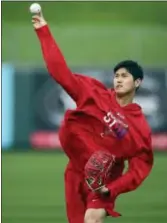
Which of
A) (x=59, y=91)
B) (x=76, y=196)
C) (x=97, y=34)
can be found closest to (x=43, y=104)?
(x=59, y=91)

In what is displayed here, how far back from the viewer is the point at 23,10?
500 inches

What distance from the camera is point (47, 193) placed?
300 inches

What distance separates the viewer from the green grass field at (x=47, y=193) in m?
6.34

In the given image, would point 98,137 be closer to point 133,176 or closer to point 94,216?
point 133,176

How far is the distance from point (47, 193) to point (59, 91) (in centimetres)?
274

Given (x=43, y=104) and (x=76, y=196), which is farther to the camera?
(x=43, y=104)

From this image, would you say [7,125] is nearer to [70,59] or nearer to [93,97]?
[70,59]

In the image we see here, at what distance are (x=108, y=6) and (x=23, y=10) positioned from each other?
4.71ft

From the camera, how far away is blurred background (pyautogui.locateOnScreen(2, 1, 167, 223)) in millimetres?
7129

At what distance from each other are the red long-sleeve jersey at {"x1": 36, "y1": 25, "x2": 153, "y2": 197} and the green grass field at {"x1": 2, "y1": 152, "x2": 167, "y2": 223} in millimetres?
1795

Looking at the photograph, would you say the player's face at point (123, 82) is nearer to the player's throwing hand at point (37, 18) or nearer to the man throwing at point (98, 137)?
the man throwing at point (98, 137)

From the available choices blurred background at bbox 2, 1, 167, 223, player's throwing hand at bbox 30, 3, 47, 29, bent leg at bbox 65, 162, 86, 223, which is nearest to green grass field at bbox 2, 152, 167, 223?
blurred background at bbox 2, 1, 167, 223

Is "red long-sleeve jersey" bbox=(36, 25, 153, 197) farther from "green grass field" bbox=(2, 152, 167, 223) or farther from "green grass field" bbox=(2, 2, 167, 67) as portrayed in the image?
"green grass field" bbox=(2, 2, 167, 67)

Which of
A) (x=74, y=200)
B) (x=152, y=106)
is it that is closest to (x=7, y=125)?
(x=152, y=106)
